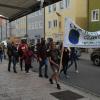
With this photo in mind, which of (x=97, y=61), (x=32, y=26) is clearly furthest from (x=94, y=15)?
(x=32, y=26)

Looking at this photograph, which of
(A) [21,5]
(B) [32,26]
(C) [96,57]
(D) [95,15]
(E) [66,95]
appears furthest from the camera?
(B) [32,26]

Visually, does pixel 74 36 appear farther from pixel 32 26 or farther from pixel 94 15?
pixel 32 26

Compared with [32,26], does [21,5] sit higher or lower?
lower

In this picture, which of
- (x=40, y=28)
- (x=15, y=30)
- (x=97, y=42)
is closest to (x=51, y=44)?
(x=97, y=42)

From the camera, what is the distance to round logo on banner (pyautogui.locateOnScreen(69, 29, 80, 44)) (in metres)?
9.97

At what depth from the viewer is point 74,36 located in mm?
10125

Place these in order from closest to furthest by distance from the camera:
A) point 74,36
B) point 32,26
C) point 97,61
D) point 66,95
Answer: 1. point 66,95
2. point 74,36
3. point 97,61
4. point 32,26

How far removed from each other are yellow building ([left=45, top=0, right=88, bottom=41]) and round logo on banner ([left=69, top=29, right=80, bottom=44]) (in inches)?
1045

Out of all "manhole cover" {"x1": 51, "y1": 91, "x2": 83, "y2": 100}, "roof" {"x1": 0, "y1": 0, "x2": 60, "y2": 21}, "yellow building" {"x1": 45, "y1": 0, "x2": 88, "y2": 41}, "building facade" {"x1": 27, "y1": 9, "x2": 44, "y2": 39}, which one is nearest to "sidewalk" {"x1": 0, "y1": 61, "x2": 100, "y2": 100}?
"manhole cover" {"x1": 51, "y1": 91, "x2": 83, "y2": 100}

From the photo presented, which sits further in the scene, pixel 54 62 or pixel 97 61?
pixel 97 61

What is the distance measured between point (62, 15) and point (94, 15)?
6.38m

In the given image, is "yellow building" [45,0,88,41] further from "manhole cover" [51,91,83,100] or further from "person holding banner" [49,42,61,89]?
"manhole cover" [51,91,83,100]

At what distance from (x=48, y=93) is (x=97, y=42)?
2205 millimetres

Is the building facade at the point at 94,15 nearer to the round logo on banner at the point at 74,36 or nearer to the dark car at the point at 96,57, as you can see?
the dark car at the point at 96,57
